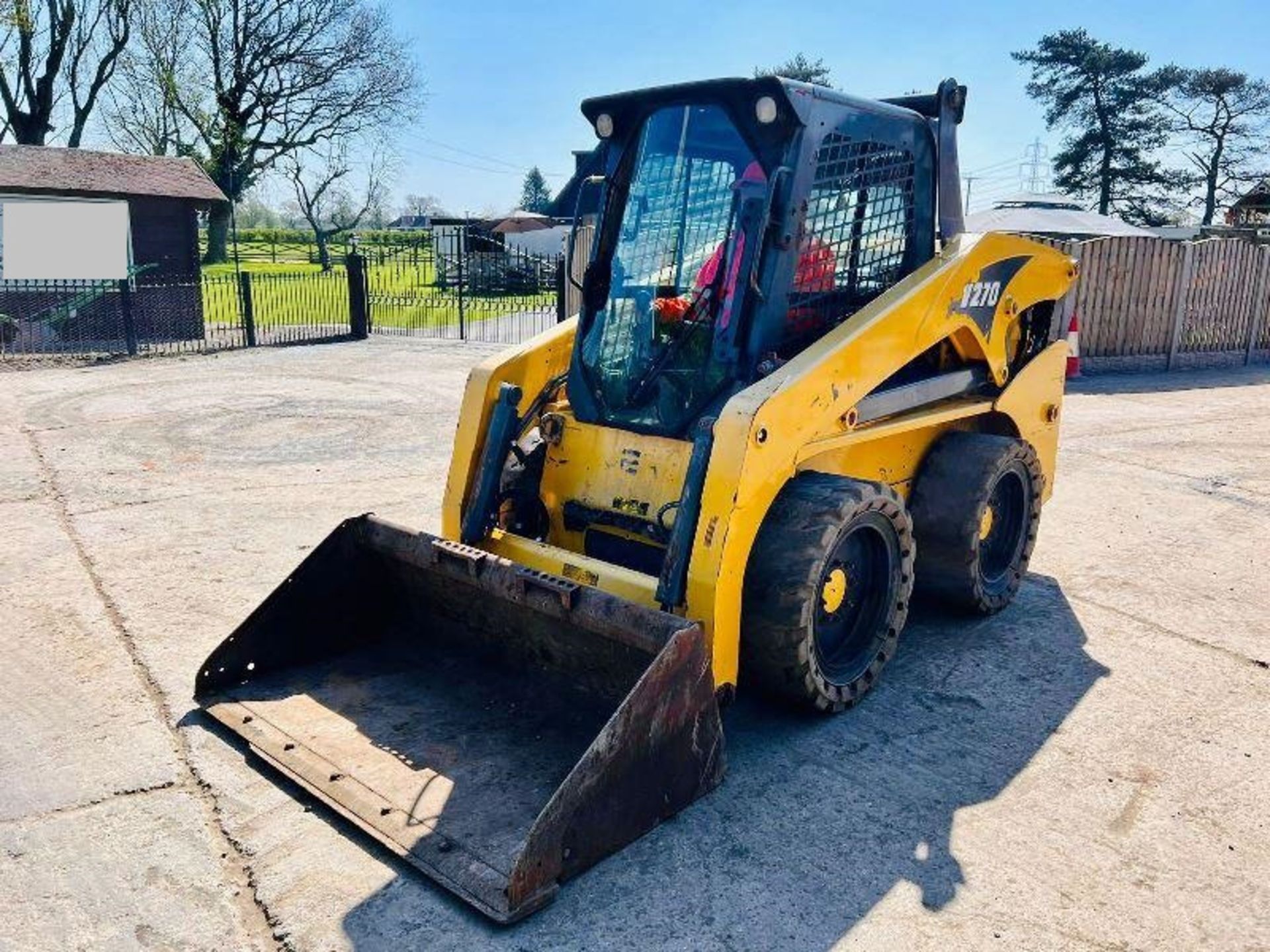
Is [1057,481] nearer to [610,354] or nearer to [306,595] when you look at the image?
[610,354]

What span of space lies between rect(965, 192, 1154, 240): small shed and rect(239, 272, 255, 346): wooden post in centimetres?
1126

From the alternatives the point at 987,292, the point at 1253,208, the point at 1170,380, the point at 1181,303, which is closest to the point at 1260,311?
the point at 1181,303

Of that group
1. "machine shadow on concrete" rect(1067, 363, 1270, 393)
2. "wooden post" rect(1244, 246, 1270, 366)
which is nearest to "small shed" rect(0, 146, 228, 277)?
"machine shadow on concrete" rect(1067, 363, 1270, 393)

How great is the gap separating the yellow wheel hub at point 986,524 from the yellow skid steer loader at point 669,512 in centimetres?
3

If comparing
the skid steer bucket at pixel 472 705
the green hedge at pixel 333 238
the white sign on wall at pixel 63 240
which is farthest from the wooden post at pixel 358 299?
the green hedge at pixel 333 238

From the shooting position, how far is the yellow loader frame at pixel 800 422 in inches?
Answer: 143

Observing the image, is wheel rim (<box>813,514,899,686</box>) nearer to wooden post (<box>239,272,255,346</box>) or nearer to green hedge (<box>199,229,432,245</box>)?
wooden post (<box>239,272,255,346</box>)

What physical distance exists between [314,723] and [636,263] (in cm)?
236

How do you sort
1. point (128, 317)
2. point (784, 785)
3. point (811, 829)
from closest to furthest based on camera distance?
point (811, 829), point (784, 785), point (128, 317)

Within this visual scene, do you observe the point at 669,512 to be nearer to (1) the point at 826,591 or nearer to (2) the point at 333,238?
(1) the point at 826,591

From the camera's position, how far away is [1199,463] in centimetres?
885

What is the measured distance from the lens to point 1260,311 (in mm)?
15461

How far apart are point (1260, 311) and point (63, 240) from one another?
20.4m

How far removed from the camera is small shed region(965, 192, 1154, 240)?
16328 millimetres
